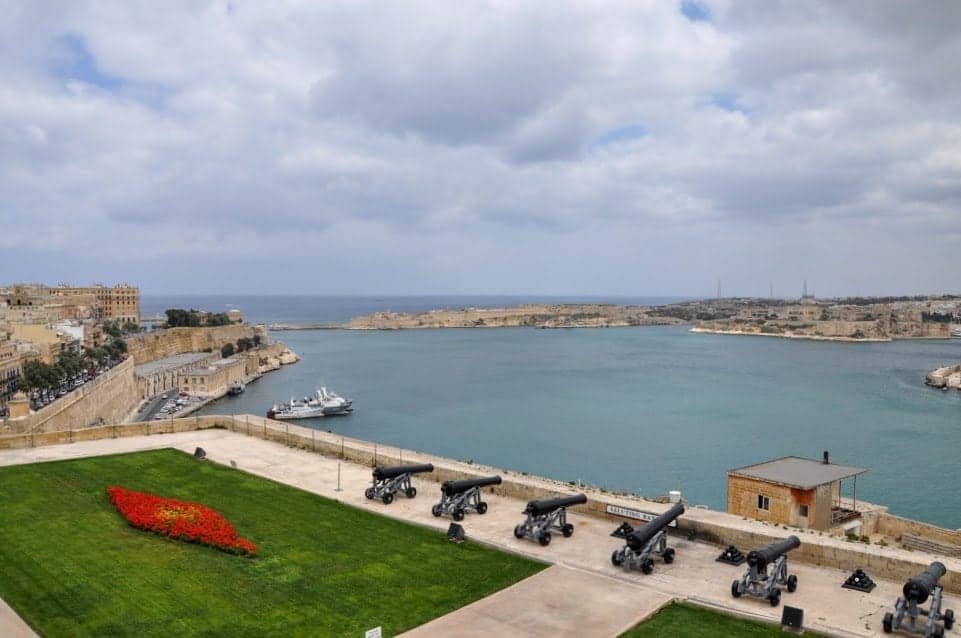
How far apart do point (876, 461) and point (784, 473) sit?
76.3 ft

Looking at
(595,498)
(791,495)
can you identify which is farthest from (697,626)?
(791,495)

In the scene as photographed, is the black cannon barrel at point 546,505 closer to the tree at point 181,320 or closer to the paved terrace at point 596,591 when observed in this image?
the paved terrace at point 596,591

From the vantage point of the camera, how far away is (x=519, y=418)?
157 feet

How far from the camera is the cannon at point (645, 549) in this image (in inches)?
396

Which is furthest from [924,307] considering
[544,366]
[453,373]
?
[453,373]

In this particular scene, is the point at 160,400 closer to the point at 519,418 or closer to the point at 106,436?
the point at 519,418

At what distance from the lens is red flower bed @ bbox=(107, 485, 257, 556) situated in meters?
10.9

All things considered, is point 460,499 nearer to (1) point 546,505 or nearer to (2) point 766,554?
(1) point 546,505

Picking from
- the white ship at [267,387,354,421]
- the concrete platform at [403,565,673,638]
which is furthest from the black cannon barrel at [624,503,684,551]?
the white ship at [267,387,354,421]

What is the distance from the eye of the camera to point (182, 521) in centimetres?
1157

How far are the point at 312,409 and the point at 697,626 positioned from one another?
44.1 meters

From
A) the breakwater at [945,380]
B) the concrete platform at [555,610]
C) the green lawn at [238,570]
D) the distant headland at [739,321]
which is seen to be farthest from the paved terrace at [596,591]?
the distant headland at [739,321]

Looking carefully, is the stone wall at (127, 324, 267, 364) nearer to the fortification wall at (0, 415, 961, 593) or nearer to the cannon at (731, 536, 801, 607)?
the fortification wall at (0, 415, 961, 593)

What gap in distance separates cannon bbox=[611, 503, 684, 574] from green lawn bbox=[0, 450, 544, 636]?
1.20m
